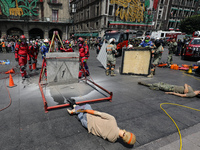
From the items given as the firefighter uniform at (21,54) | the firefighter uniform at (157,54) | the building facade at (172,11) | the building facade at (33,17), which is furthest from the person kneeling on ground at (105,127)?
the building facade at (172,11)

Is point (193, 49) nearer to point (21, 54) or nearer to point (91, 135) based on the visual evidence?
point (91, 135)

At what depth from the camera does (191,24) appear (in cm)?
4012

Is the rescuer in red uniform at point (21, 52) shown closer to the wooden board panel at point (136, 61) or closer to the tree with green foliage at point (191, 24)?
the wooden board panel at point (136, 61)

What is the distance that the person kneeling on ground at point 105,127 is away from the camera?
95.6 inches

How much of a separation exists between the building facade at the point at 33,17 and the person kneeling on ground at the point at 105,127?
107 feet

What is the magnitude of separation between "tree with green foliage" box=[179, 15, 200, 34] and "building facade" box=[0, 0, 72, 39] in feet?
116

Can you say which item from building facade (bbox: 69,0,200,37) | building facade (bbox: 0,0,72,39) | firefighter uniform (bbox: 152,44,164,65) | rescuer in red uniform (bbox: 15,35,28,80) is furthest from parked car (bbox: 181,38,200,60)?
building facade (bbox: 0,0,72,39)

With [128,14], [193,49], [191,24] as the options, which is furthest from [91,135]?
[191,24]

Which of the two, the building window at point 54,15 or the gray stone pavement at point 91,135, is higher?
the building window at point 54,15

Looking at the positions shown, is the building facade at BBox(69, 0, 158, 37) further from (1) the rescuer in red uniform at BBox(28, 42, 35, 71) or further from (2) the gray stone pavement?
(2) the gray stone pavement

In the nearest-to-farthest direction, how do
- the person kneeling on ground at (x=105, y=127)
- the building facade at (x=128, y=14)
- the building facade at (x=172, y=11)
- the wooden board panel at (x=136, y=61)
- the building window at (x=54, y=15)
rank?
the person kneeling on ground at (x=105, y=127), the wooden board panel at (x=136, y=61), the building window at (x=54, y=15), the building facade at (x=128, y=14), the building facade at (x=172, y=11)

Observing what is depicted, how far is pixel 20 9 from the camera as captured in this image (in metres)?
27.5

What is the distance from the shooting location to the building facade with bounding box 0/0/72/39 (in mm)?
27156

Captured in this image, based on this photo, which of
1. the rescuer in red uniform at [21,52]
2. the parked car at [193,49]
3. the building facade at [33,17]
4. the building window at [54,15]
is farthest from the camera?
the building window at [54,15]
